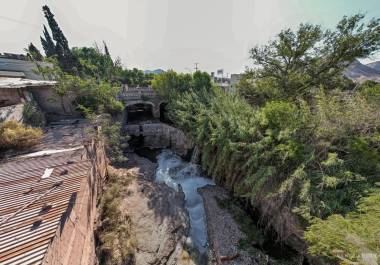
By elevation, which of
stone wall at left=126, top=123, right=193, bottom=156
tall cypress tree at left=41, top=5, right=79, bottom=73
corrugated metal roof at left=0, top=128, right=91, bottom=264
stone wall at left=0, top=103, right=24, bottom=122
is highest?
tall cypress tree at left=41, top=5, right=79, bottom=73

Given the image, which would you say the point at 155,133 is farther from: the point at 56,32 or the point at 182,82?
the point at 56,32

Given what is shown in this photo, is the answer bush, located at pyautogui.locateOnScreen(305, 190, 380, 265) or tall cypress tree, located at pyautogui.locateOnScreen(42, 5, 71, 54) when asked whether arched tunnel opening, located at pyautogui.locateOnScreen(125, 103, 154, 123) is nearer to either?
tall cypress tree, located at pyautogui.locateOnScreen(42, 5, 71, 54)

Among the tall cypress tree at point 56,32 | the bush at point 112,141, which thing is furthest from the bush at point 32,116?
the tall cypress tree at point 56,32

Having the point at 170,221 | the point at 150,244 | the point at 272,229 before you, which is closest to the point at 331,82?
the point at 272,229

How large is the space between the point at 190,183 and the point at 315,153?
794 centimetres

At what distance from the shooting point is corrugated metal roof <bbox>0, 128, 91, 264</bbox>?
11.5 ft

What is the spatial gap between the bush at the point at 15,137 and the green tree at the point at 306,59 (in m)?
16.1

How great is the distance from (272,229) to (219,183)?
14.1 feet

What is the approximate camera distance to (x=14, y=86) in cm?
1035

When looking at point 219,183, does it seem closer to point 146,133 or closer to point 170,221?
point 170,221

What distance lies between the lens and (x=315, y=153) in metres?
7.47

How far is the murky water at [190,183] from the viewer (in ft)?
28.4

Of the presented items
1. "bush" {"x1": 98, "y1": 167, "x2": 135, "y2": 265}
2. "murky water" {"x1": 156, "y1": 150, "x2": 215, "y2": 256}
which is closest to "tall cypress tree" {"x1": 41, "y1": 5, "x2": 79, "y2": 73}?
"murky water" {"x1": 156, "y1": 150, "x2": 215, "y2": 256}

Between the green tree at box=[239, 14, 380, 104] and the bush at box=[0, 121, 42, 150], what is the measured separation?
1610cm
